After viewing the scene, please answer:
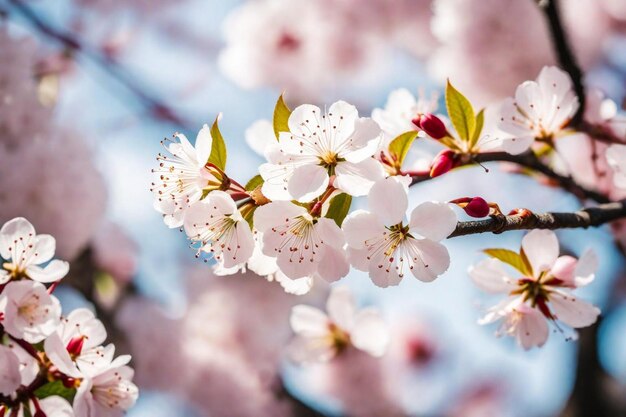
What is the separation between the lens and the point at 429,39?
2.27 metres

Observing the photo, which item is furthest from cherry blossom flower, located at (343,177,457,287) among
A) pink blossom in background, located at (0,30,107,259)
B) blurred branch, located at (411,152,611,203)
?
pink blossom in background, located at (0,30,107,259)

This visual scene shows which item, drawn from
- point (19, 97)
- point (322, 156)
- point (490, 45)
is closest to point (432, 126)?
point (322, 156)

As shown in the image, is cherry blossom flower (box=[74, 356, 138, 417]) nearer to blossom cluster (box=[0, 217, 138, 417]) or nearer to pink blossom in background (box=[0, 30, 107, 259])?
blossom cluster (box=[0, 217, 138, 417])

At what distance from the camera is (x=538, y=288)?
0.81 m

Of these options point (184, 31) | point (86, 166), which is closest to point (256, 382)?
point (86, 166)

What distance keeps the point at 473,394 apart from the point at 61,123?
2.48 meters

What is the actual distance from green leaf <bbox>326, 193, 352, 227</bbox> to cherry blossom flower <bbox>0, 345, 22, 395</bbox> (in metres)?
0.37

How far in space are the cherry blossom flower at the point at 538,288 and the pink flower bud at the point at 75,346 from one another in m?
0.47

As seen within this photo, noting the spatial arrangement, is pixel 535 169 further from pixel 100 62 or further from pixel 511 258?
pixel 100 62

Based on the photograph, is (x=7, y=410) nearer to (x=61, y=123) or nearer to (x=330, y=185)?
(x=330, y=185)

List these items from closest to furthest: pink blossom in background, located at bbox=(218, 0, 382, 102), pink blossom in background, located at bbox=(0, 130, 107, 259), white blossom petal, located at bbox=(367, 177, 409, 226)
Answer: white blossom petal, located at bbox=(367, 177, 409, 226)
pink blossom in background, located at bbox=(0, 130, 107, 259)
pink blossom in background, located at bbox=(218, 0, 382, 102)

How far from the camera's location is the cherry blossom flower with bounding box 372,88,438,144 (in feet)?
2.78

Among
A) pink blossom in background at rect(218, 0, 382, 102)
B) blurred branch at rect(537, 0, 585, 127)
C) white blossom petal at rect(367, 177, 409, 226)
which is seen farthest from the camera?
pink blossom in background at rect(218, 0, 382, 102)

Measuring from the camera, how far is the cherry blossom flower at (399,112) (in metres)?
0.85
